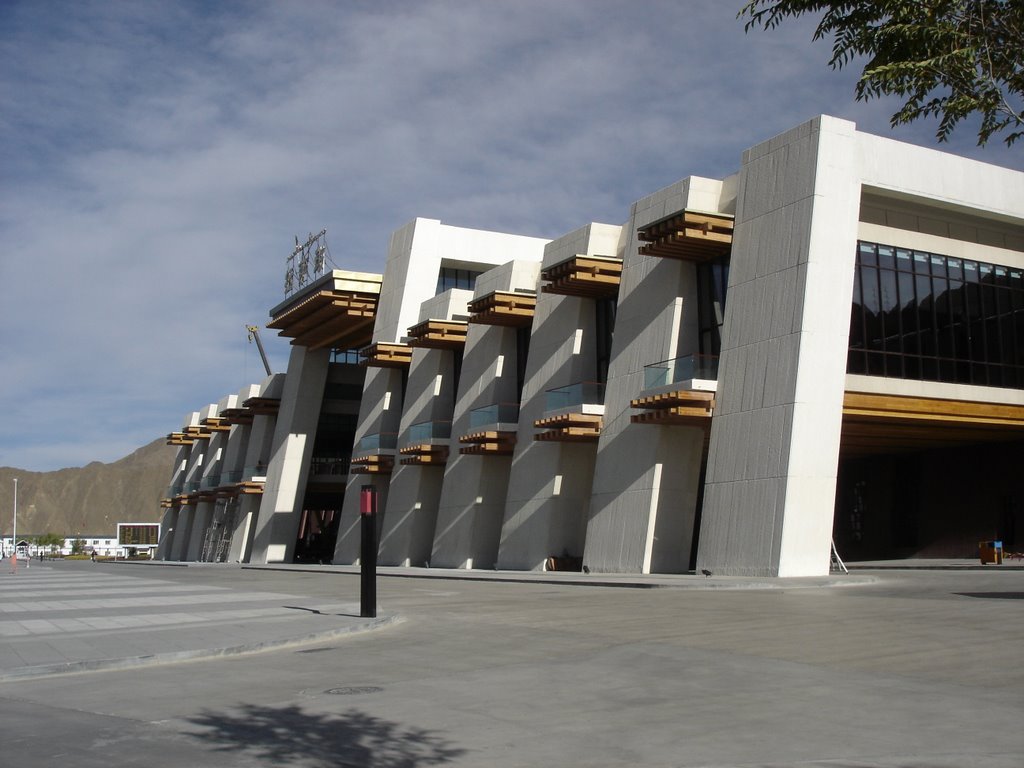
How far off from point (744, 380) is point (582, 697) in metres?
19.4

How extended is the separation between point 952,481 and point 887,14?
88.6ft

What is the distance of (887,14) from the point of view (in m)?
12.0

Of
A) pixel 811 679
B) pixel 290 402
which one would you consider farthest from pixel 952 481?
pixel 290 402

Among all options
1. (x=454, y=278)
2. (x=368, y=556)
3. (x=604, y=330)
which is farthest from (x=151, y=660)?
(x=454, y=278)

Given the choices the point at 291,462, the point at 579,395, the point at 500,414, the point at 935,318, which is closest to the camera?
the point at 935,318

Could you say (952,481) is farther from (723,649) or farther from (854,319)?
(723,649)

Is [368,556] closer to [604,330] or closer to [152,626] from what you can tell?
[152,626]

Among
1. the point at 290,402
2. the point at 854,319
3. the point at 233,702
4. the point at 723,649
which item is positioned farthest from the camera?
the point at 290,402

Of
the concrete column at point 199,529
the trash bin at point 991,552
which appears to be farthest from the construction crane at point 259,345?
the trash bin at point 991,552

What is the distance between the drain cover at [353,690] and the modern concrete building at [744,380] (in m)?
7.83

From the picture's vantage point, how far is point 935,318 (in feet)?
101

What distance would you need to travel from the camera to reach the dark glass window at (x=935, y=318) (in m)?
29.3

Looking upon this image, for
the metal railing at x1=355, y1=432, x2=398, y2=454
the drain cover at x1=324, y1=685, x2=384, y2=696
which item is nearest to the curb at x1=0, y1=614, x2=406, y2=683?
the drain cover at x1=324, y1=685, x2=384, y2=696

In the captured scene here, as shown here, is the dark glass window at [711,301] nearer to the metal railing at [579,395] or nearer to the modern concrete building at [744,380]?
the modern concrete building at [744,380]
